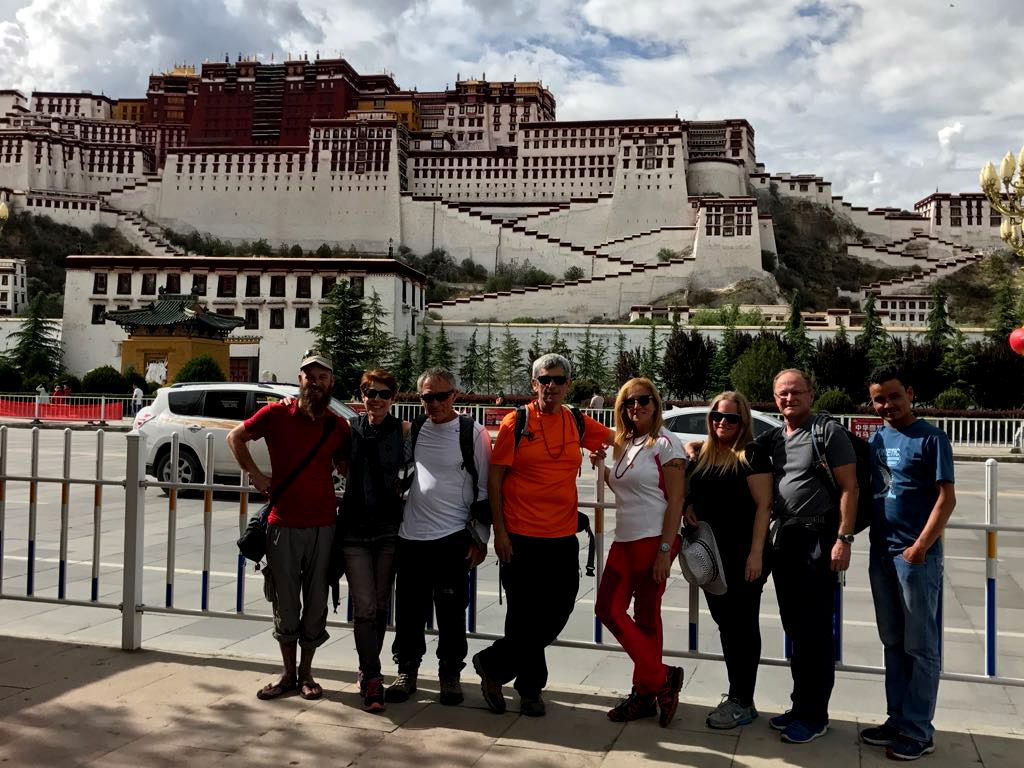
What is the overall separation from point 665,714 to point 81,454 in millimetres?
16699

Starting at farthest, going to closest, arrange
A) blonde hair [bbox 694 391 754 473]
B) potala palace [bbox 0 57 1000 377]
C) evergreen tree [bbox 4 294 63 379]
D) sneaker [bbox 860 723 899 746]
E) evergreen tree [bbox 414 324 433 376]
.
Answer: potala palace [bbox 0 57 1000 377] → evergreen tree [bbox 4 294 63 379] → evergreen tree [bbox 414 324 433 376] → blonde hair [bbox 694 391 754 473] → sneaker [bbox 860 723 899 746]

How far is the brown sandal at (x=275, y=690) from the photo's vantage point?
455 centimetres

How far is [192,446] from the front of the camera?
12094 mm

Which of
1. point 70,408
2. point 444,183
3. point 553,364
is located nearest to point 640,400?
point 553,364

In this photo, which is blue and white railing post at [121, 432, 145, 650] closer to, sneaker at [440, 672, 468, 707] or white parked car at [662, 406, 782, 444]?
sneaker at [440, 672, 468, 707]

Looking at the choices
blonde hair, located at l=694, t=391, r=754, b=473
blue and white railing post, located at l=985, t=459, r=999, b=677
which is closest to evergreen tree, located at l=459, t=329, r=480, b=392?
blonde hair, located at l=694, t=391, r=754, b=473

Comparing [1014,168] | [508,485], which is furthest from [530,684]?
[1014,168]

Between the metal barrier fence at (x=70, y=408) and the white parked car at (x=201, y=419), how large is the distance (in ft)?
67.1

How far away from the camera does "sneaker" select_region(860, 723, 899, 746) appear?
4055mm

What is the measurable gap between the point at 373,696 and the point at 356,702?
17 cm

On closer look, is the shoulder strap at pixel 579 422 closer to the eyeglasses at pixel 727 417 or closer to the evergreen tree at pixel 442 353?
the eyeglasses at pixel 727 417

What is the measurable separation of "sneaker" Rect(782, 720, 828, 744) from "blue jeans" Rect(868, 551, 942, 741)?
32cm

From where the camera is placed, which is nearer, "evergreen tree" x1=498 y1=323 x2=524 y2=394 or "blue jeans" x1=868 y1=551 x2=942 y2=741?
"blue jeans" x1=868 y1=551 x2=942 y2=741

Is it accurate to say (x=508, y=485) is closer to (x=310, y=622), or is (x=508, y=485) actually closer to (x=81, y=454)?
(x=310, y=622)
